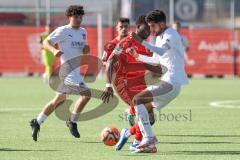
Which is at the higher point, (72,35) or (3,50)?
(72,35)

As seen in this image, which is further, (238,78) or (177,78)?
(238,78)

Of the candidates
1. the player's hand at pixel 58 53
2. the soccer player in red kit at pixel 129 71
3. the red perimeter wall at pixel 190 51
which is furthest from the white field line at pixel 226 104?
the red perimeter wall at pixel 190 51

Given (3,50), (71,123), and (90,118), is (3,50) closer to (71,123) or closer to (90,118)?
(90,118)

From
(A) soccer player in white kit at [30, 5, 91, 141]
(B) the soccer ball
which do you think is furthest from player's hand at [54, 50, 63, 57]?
(B) the soccer ball

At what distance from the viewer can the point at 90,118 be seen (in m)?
18.0

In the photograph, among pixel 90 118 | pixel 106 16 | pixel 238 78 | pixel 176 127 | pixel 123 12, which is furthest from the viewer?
pixel 106 16

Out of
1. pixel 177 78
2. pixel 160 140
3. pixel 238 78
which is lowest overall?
pixel 238 78

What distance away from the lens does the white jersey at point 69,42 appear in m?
14.3

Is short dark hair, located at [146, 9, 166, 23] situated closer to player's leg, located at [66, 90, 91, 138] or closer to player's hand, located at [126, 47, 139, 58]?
player's hand, located at [126, 47, 139, 58]

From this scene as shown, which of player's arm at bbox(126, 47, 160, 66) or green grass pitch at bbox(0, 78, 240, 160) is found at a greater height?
player's arm at bbox(126, 47, 160, 66)

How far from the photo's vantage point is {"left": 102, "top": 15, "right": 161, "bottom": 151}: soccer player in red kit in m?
12.5

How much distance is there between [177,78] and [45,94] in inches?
556

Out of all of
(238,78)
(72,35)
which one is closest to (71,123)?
(72,35)

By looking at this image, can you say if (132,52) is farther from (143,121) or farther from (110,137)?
(110,137)
